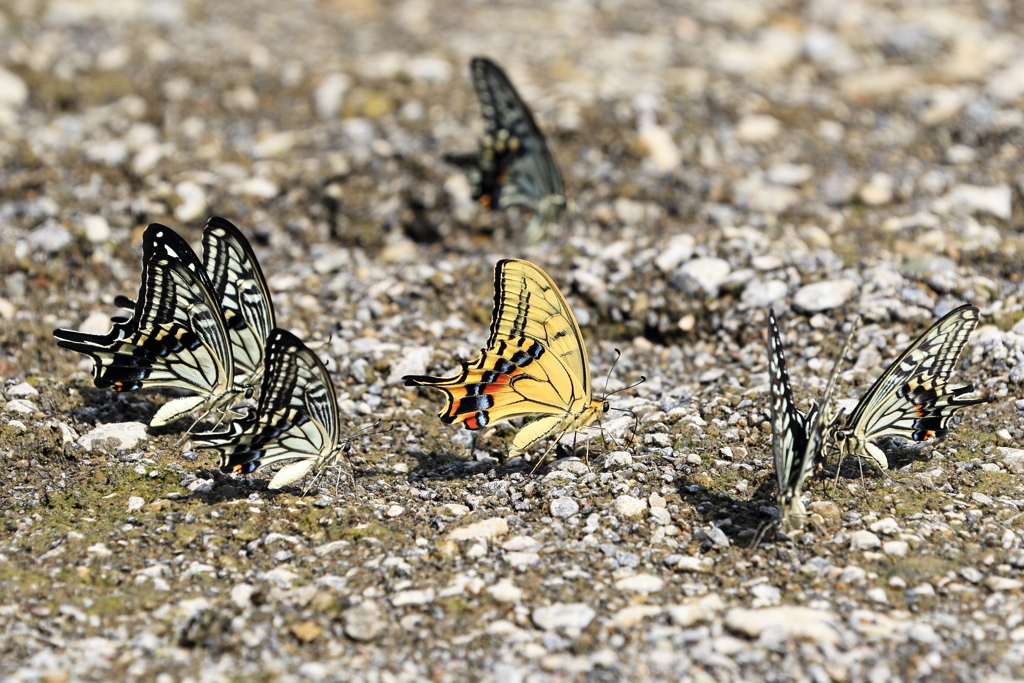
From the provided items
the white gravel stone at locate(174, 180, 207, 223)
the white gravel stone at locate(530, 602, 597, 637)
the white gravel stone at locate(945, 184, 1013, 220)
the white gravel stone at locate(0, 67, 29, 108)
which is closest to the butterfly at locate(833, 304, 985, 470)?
the white gravel stone at locate(530, 602, 597, 637)

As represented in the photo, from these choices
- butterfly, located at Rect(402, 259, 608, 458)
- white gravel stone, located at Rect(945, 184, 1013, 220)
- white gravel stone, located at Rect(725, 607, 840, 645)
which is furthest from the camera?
white gravel stone, located at Rect(945, 184, 1013, 220)

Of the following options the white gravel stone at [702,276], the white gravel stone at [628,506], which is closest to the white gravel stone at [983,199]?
the white gravel stone at [702,276]

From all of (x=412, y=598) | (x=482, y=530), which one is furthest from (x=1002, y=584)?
(x=412, y=598)

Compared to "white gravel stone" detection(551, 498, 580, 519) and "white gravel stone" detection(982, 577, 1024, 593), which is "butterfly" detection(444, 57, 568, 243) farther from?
"white gravel stone" detection(982, 577, 1024, 593)

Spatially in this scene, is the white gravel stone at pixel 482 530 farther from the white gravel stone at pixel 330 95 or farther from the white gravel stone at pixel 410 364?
the white gravel stone at pixel 330 95

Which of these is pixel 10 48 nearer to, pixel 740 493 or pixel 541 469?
pixel 541 469

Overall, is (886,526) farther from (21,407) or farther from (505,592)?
(21,407)
